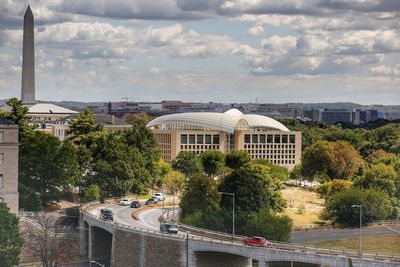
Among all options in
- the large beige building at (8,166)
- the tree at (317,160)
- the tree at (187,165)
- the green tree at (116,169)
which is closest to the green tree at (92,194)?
the green tree at (116,169)

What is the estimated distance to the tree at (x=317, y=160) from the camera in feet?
465

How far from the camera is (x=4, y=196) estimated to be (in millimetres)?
97188

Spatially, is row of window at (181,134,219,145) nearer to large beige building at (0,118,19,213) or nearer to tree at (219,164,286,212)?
tree at (219,164,286,212)

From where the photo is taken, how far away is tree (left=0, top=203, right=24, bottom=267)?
260ft

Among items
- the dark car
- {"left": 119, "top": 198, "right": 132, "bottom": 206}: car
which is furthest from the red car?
{"left": 119, "top": 198, "right": 132, "bottom": 206}: car

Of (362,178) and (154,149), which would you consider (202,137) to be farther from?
(362,178)

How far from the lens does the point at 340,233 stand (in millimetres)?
93562

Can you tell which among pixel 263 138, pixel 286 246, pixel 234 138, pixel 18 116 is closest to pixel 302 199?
pixel 18 116

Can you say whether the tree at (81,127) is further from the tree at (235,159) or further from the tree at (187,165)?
the tree at (235,159)

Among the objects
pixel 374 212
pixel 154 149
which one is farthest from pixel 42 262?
pixel 154 149

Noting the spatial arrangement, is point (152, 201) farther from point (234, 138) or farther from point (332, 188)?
point (234, 138)

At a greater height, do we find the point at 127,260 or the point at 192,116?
the point at 192,116

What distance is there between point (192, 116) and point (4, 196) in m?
82.7

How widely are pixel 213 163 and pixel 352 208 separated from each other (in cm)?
4198
